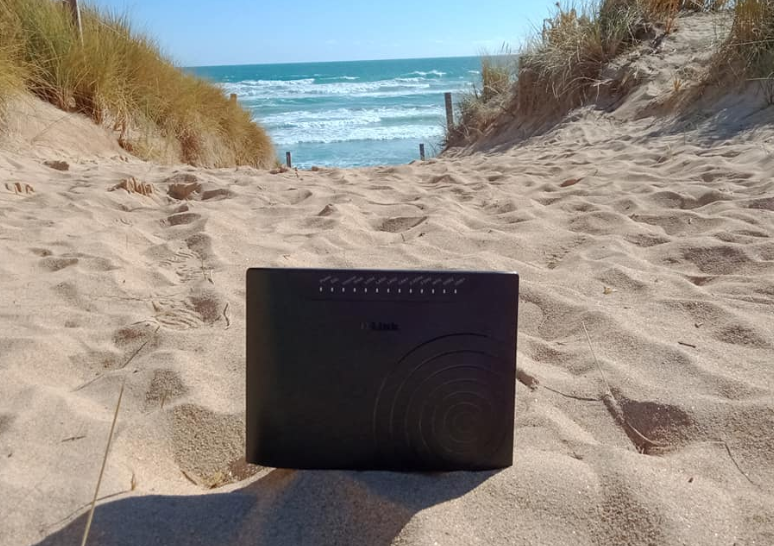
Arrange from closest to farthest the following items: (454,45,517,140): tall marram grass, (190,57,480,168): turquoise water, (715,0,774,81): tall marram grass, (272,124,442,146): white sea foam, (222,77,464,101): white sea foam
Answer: (715,0,774,81): tall marram grass
(454,45,517,140): tall marram grass
(190,57,480,168): turquoise water
(272,124,442,146): white sea foam
(222,77,464,101): white sea foam

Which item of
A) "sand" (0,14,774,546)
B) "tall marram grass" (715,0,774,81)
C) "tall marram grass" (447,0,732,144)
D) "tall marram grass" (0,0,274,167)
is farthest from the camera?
"tall marram grass" (447,0,732,144)

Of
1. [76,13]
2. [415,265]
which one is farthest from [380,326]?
[76,13]

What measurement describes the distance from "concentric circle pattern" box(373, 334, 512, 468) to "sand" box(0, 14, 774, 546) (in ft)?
0.17

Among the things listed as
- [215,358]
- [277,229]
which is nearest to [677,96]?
[277,229]

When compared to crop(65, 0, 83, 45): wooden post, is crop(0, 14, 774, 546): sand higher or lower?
lower

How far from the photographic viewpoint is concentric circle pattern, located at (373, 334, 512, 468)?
40.1 inches

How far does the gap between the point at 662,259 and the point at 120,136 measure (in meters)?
4.92

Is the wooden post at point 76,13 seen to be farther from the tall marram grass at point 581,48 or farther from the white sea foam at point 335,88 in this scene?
the white sea foam at point 335,88

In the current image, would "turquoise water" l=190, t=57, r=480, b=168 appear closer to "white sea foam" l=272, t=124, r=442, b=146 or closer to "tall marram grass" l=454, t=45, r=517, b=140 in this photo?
"white sea foam" l=272, t=124, r=442, b=146

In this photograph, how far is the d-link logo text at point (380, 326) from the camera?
1.01 metres

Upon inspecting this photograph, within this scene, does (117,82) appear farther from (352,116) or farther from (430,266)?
(352,116)

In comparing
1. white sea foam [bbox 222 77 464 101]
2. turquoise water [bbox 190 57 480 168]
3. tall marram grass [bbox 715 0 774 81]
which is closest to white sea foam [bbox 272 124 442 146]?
turquoise water [bbox 190 57 480 168]

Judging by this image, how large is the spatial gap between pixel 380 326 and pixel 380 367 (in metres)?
0.07

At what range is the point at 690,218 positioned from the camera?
9.20 feet
